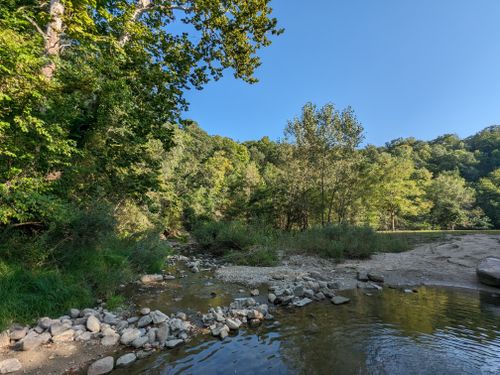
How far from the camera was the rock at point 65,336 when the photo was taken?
4.92 m

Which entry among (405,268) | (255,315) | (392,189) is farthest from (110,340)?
(392,189)

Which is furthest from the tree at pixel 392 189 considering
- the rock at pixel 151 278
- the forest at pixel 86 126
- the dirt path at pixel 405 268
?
the rock at pixel 151 278

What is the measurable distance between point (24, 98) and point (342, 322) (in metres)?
8.44

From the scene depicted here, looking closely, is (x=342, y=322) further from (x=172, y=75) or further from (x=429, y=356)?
(x=172, y=75)

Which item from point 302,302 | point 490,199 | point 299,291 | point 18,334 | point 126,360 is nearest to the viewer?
point 126,360

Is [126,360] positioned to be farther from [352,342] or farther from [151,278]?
[151,278]

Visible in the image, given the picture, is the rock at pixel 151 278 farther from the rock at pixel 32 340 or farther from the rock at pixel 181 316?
the rock at pixel 32 340

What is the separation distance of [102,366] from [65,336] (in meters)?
1.38

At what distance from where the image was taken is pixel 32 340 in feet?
15.4

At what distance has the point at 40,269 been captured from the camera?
6406mm

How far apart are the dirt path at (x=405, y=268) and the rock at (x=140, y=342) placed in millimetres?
5296

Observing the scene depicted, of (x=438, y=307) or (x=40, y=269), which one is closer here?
(x=40, y=269)

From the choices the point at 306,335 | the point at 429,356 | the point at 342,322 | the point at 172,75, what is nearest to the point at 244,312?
the point at 306,335

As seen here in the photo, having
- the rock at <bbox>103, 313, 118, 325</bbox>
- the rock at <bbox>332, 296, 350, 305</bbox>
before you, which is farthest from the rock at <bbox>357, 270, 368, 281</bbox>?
the rock at <bbox>103, 313, 118, 325</bbox>
